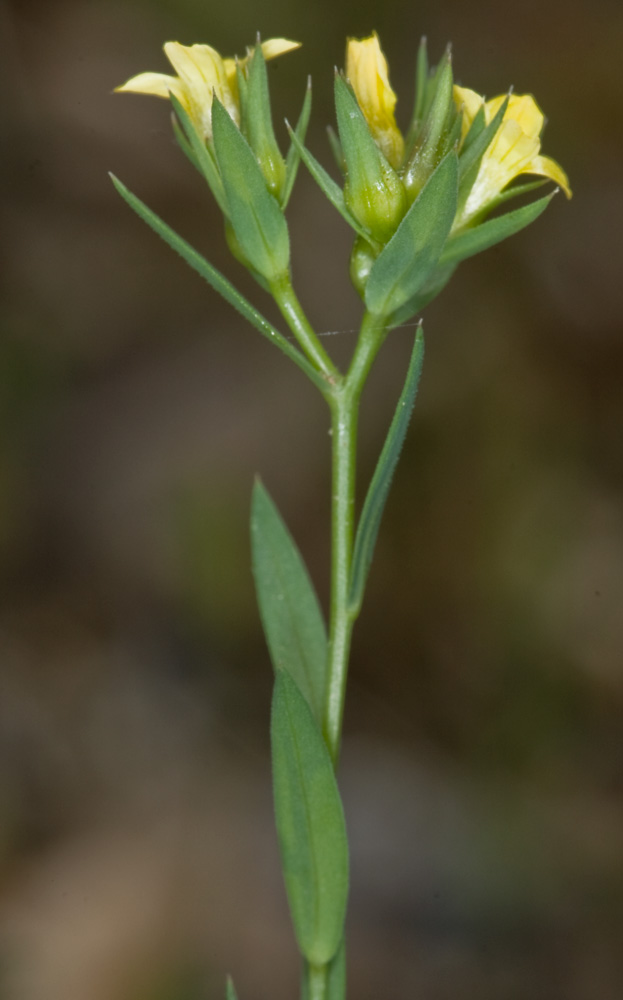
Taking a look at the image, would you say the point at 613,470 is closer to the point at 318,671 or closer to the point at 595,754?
the point at 595,754

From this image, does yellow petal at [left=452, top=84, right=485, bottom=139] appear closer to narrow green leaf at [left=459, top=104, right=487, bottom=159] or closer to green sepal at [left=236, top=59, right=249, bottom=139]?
narrow green leaf at [left=459, top=104, right=487, bottom=159]

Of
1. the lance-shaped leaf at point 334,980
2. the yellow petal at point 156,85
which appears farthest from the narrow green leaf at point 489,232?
the lance-shaped leaf at point 334,980

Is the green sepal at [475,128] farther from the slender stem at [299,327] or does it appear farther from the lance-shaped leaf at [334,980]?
the lance-shaped leaf at [334,980]

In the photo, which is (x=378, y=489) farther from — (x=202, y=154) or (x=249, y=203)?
(x=202, y=154)

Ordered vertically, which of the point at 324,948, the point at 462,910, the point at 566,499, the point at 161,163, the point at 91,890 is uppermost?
the point at 161,163

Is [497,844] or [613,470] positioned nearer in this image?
[497,844]

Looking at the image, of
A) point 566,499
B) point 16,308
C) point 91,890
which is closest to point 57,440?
point 16,308
